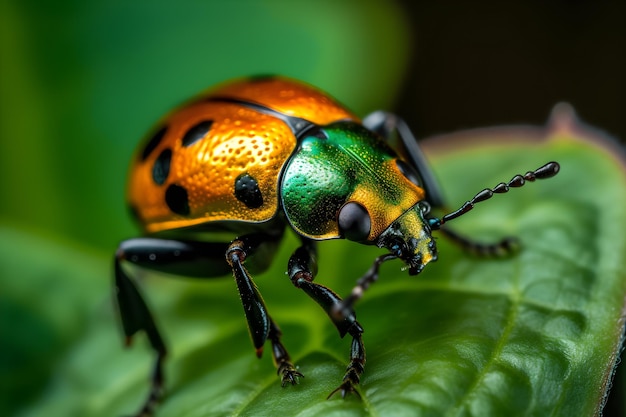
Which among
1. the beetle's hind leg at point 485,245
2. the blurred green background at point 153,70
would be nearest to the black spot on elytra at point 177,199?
the beetle's hind leg at point 485,245

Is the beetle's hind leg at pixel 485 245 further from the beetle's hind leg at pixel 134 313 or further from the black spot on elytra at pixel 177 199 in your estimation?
the beetle's hind leg at pixel 134 313

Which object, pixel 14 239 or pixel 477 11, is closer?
pixel 14 239

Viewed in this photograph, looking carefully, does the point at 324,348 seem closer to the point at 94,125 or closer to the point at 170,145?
the point at 170,145

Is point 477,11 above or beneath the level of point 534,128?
above

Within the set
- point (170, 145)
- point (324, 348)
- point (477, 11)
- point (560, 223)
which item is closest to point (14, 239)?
point (170, 145)

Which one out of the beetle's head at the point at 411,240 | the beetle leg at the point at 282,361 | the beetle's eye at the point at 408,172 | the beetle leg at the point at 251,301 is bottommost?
the beetle leg at the point at 282,361

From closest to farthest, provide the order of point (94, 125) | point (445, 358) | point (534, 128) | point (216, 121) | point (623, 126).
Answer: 1. point (445, 358)
2. point (216, 121)
3. point (534, 128)
4. point (94, 125)
5. point (623, 126)

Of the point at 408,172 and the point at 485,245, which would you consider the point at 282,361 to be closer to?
the point at 408,172
